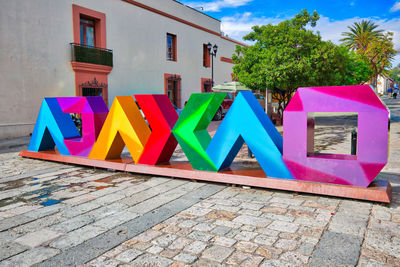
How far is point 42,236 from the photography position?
137 inches

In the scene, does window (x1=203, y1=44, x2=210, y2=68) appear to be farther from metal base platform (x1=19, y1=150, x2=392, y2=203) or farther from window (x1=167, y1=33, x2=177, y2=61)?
metal base platform (x1=19, y1=150, x2=392, y2=203)

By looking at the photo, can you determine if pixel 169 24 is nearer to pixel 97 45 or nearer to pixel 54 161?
pixel 97 45

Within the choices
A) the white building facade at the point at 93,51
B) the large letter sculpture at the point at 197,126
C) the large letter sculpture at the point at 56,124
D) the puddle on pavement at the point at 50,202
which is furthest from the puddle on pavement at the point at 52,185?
the white building facade at the point at 93,51

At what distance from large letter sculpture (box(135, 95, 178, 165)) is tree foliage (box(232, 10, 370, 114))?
826cm

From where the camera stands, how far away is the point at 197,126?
223 inches

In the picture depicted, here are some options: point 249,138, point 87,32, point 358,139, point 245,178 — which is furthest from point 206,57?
point 358,139

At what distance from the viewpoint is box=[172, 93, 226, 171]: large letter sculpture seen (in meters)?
5.56

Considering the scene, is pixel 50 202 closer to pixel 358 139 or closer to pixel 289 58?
pixel 358 139

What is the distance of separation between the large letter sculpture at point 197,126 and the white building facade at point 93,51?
8.97 metres

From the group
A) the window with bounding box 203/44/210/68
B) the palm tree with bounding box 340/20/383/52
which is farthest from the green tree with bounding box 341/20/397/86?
the window with bounding box 203/44/210/68

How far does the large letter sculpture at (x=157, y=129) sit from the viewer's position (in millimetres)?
6016

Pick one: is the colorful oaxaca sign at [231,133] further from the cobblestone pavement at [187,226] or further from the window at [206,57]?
the window at [206,57]

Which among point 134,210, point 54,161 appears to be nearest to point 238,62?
point 54,161

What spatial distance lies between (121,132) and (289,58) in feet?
30.3
